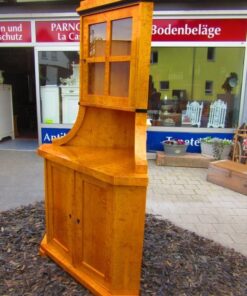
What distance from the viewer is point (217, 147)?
17.2 ft

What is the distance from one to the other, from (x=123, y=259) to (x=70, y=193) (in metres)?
0.55

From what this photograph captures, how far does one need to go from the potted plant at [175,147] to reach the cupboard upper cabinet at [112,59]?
11.6ft

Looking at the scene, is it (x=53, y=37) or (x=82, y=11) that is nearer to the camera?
(x=82, y=11)

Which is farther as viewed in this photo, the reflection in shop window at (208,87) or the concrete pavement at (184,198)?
the reflection in shop window at (208,87)

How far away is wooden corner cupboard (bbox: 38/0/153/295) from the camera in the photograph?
5.45 feet

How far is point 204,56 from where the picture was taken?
559cm

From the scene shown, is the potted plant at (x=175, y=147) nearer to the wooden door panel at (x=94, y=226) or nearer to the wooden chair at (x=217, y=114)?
the wooden chair at (x=217, y=114)

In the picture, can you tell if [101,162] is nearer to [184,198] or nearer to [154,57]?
[184,198]

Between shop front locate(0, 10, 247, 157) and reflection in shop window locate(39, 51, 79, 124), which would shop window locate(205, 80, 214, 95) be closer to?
shop front locate(0, 10, 247, 157)

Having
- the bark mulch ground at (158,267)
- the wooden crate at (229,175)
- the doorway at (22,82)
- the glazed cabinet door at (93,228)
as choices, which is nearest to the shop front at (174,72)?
the wooden crate at (229,175)

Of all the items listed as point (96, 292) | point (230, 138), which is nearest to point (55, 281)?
point (96, 292)

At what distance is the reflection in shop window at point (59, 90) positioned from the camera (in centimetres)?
588

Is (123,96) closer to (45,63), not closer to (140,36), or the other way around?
(140,36)

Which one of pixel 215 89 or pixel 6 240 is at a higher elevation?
pixel 215 89
